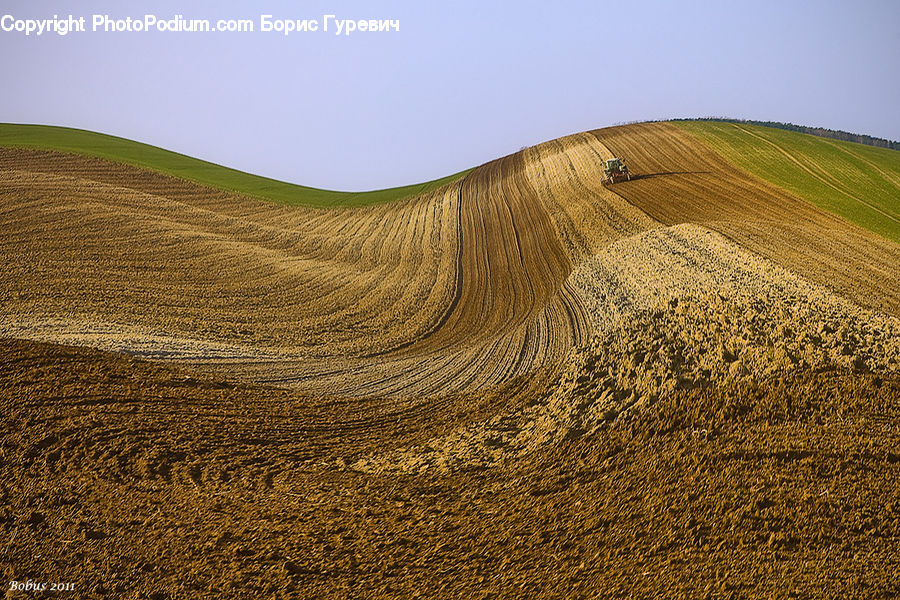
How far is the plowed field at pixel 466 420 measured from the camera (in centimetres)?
640

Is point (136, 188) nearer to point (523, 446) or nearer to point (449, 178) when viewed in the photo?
point (449, 178)

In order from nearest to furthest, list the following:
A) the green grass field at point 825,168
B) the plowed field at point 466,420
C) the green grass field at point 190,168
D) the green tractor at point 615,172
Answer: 1. the plowed field at point 466,420
2. the green grass field at point 825,168
3. the green tractor at point 615,172
4. the green grass field at point 190,168

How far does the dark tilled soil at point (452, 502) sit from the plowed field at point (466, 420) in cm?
4

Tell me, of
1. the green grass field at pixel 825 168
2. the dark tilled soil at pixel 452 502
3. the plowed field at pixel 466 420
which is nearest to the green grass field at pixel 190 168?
the plowed field at pixel 466 420

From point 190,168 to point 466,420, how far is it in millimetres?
36203

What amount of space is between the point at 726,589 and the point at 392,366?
9.30 m

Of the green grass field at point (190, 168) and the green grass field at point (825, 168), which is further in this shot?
the green grass field at point (190, 168)

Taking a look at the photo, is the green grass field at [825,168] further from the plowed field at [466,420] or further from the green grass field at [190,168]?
the green grass field at [190,168]

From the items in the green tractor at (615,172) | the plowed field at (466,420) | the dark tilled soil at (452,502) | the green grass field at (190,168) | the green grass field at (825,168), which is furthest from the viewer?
the green grass field at (190,168)

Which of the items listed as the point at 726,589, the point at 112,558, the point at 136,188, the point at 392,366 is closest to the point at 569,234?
the point at 392,366


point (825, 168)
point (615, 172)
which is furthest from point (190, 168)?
point (825, 168)

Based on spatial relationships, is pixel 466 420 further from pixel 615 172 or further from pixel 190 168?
pixel 190 168

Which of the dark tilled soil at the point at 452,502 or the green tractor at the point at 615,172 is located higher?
→ the green tractor at the point at 615,172

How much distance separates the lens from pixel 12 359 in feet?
33.5
